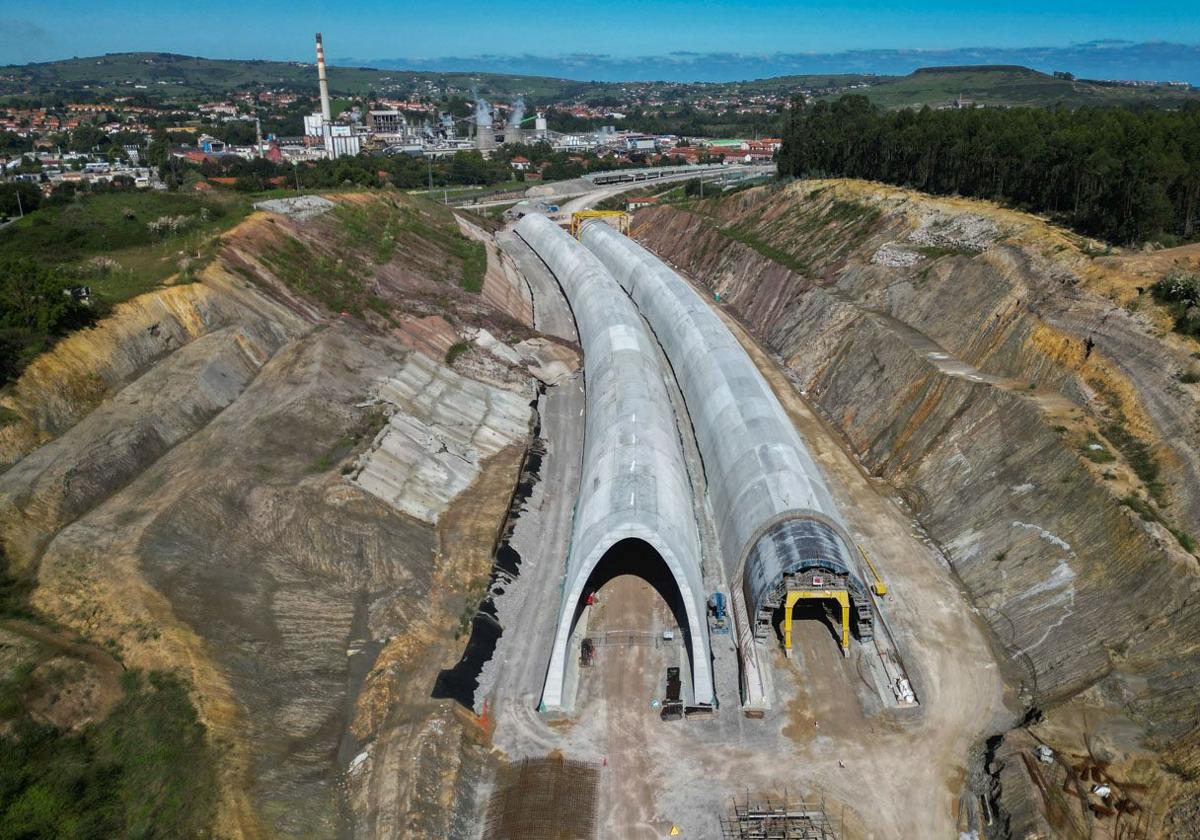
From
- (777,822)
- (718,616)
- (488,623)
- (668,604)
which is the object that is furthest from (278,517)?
(777,822)

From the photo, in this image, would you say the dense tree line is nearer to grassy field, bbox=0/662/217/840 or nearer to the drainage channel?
the drainage channel

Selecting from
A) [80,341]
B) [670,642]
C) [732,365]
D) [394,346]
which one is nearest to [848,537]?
[670,642]

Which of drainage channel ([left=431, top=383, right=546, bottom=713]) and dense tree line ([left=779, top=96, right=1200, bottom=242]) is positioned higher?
dense tree line ([left=779, top=96, right=1200, bottom=242])

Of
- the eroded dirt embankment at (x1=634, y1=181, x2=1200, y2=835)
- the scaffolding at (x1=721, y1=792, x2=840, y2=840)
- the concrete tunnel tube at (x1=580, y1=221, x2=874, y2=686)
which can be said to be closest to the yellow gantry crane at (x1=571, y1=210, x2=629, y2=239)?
the eroded dirt embankment at (x1=634, y1=181, x2=1200, y2=835)

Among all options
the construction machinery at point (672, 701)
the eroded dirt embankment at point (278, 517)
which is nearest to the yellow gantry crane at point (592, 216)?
the eroded dirt embankment at point (278, 517)

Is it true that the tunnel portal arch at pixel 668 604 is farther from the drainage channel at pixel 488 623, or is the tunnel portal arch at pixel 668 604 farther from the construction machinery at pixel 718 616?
the drainage channel at pixel 488 623
